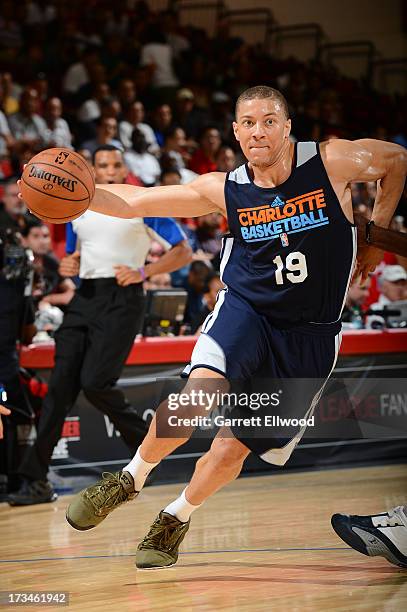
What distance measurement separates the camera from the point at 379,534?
14.6ft

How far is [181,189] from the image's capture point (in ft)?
14.6

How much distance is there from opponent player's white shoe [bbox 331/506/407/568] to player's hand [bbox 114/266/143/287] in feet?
7.91

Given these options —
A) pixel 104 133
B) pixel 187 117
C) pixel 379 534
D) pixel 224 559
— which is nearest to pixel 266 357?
pixel 379 534

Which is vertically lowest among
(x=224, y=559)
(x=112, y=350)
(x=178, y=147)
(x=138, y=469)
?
(x=178, y=147)

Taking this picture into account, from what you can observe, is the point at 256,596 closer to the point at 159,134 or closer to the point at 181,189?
the point at 181,189

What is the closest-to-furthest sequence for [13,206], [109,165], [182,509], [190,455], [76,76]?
[182,509]
[109,165]
[190,455]
[13,206]
[76,76]

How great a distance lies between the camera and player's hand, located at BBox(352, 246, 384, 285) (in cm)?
452

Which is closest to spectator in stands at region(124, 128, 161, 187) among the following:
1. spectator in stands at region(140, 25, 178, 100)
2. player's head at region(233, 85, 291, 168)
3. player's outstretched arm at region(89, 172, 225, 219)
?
spectator in stands at region(140, 25, 178, 100)

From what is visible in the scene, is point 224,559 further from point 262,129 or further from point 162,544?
point 262,129

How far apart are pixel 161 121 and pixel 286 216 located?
29.6ft

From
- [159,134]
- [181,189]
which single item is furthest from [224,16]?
[181,189]

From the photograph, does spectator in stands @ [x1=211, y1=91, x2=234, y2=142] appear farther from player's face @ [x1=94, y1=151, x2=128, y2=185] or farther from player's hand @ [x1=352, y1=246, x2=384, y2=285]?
player's hand @ [x1=352, y1=246, x2=384, y2=285]

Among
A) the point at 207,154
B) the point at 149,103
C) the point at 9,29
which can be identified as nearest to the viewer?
the point at 207,154

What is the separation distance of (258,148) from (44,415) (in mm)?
2840
